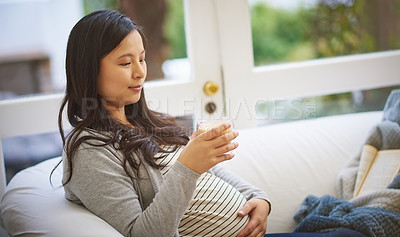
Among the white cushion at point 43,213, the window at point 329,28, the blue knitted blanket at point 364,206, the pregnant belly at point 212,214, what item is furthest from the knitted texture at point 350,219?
the window at point 329,28

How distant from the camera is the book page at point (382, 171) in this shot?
1.67m

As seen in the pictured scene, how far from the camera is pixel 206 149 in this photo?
1146 mm

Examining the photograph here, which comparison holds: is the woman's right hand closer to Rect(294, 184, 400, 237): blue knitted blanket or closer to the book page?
Rect(294, 184, 400, 237): blue knitted blanket

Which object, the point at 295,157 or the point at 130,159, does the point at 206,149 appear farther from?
the point at 295,157

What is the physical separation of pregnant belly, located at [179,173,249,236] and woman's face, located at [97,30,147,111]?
367 mm

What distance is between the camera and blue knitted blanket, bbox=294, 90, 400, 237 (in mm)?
1438

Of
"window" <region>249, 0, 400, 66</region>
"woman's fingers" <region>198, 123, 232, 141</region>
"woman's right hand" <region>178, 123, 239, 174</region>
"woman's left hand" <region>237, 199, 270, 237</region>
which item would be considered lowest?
"woman's left hand" <region>237, 199, 270, 237</region>

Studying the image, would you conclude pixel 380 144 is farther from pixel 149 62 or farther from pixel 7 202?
pixel 7 202

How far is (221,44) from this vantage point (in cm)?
217

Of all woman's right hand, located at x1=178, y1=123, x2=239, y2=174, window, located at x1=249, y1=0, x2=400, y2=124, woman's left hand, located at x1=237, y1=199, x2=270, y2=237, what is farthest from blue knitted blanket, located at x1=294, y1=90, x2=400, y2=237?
window, located at x1=249, y1=0, x2=400, y2=124

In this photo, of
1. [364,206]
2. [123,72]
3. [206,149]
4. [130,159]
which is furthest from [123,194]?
[364,206]

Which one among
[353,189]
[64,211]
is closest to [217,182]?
[64,211]

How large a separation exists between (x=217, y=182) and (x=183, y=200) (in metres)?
0.31

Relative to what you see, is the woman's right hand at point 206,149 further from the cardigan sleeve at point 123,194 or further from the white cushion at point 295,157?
the white cushion at point 295,157
